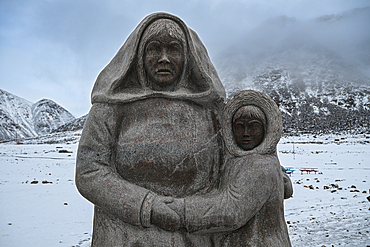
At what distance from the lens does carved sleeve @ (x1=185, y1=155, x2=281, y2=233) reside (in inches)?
101

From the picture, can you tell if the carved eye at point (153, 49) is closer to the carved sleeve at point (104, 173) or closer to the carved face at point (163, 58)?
the carved face at point (163, 58)

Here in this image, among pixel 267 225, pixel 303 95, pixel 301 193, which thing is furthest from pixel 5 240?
pixel 303 95

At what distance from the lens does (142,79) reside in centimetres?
297

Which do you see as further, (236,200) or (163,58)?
(163,58)

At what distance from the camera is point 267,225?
2771 mm

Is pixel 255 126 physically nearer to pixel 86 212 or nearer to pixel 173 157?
pixel 173 157

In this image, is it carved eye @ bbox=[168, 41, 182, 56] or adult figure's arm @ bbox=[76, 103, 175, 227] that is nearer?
adult figure's arm @ bbox=[76, 103, 175, 227]

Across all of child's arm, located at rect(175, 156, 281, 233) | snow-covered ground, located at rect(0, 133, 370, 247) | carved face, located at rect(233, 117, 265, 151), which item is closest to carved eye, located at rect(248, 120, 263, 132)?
carved face, located at rect(233, 117, 265, 151)

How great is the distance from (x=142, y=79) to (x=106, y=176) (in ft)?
3.17

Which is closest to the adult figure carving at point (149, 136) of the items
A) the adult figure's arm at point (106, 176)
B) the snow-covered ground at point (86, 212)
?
the adult figure's arm at point (106, 176)

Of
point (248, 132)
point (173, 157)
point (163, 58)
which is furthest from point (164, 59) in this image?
point (248, 132)

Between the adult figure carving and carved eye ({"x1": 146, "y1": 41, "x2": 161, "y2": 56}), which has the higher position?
carved eye ({"x1": 146, "y1": 41, "x2": 161, "y2": 56})

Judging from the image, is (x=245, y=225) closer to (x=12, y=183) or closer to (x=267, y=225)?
(x=267, y=225)

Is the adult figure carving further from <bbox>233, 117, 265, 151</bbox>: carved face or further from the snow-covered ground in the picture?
the snow-covered ground
